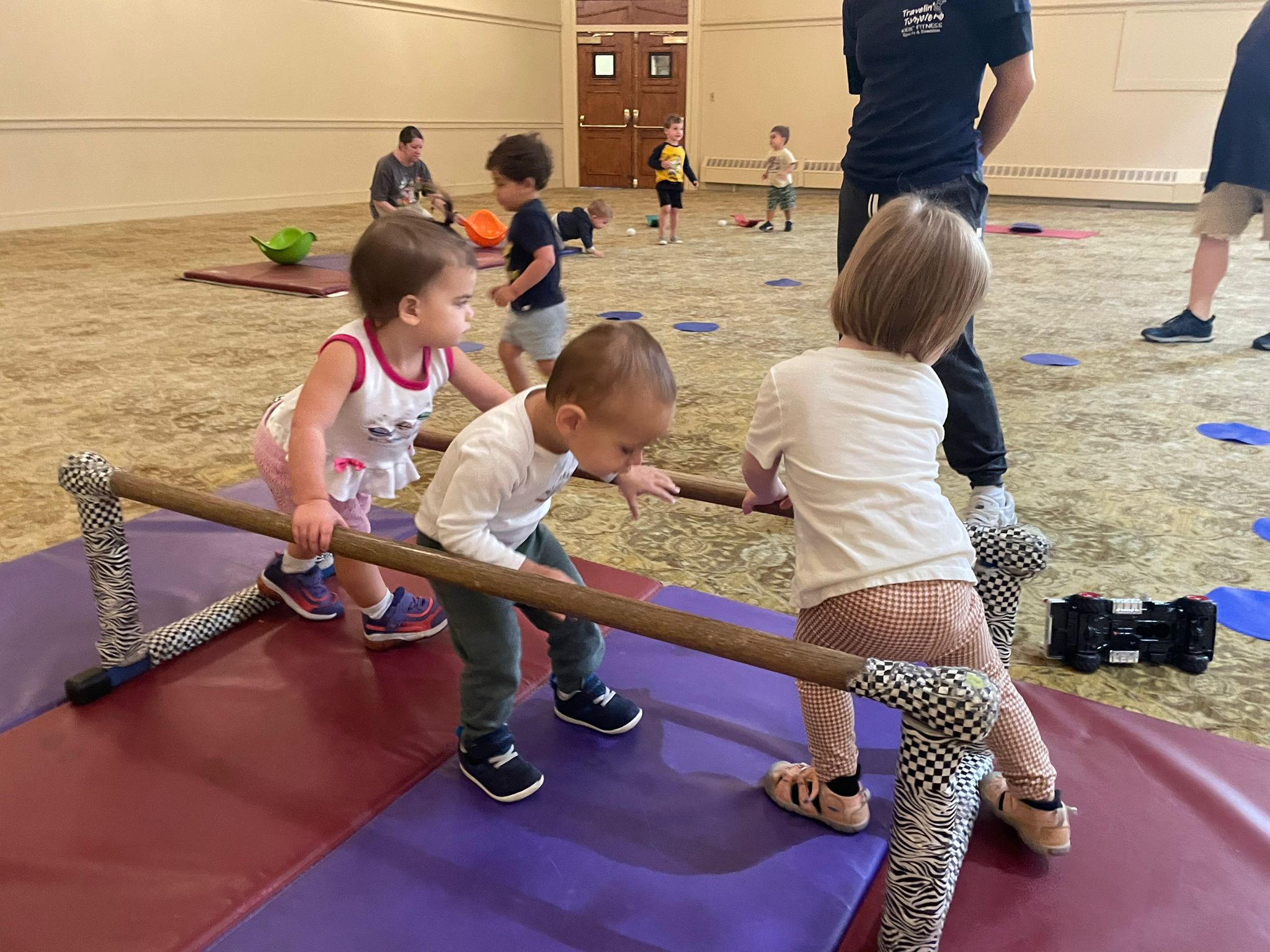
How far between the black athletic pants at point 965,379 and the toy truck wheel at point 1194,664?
0.75 m

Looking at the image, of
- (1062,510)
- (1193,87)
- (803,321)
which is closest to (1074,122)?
(1193,87)

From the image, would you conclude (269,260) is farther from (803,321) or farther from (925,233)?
(925,233)

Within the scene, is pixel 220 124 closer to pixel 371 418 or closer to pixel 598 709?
pixel 371 418

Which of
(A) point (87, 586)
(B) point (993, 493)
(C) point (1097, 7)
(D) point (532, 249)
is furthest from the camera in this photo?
(C) point (1097, 7)

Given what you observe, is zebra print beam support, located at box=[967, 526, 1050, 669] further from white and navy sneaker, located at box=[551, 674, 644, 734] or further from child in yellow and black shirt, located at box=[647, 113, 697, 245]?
child in yellow and black shirt, located at box=[647, 113, 697, 245]

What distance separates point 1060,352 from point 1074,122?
28.5 feet

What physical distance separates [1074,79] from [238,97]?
1026cm

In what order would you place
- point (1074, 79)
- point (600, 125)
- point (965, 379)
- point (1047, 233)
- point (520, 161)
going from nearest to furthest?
point (965, 379) < point (520, 161) < point (1047, 233) < point (1074, 79) < point (600, 125)

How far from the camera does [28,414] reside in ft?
12.4

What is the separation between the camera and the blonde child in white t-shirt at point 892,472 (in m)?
1.36

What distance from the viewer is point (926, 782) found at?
118cm

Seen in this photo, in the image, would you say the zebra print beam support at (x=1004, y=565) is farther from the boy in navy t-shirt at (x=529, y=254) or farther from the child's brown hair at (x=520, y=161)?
the child's brown hair at (x=520, y=161)

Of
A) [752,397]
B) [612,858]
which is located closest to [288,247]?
[752,397]

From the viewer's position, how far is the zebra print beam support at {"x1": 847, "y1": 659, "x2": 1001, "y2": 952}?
43.8 inches
